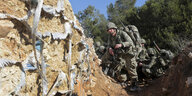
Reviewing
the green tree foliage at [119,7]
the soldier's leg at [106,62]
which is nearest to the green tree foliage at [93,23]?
the green tree foliage at [119,7]

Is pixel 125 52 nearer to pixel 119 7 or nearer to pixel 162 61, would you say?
pixel 162 61

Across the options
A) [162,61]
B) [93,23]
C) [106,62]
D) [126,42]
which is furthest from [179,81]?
[93,23]

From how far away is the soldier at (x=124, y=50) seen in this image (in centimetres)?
509

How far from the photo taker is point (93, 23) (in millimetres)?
21641

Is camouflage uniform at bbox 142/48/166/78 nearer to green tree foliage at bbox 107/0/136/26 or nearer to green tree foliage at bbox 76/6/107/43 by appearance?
green tree foliage at bbox 76/6/107/43

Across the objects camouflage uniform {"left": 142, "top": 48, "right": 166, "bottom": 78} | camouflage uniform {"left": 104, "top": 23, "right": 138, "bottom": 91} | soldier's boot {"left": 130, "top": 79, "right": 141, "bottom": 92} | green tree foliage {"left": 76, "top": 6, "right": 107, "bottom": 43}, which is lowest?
soldier's boot {"left": 130, "top": 79, "right": 141, "bottom": 92}

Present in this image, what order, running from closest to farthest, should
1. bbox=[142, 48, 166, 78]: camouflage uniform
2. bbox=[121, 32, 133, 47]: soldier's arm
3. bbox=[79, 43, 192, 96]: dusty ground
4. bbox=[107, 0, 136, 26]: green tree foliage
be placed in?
bbox=[79, 43, 192, 96]: dusty ground, bbox=[121, 32, 133, 47]: soldier's arm, bbox=[142, 48, 166, 78]: camouflage uniform, bbox=[107, 0, 136, 26]: green tree foliage

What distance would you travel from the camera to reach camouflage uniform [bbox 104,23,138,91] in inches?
200

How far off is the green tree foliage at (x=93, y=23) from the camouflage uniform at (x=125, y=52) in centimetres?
1367

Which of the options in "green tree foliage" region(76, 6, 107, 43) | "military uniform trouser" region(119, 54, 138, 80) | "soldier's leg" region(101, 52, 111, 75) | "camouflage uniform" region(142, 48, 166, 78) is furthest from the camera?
"green tree foliage" region(76, 6, 107, 43)

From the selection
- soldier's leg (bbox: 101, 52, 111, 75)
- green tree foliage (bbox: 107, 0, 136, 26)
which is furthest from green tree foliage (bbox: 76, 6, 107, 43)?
soldier's leg (bbox: 101, 52, 111, 75)

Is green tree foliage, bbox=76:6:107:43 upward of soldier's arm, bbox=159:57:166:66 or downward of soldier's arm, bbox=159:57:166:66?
upward

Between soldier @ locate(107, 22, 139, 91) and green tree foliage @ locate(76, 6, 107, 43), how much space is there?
13672mm

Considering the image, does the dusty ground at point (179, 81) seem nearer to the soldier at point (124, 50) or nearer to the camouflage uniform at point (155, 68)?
the soldier at point (124, 50)
